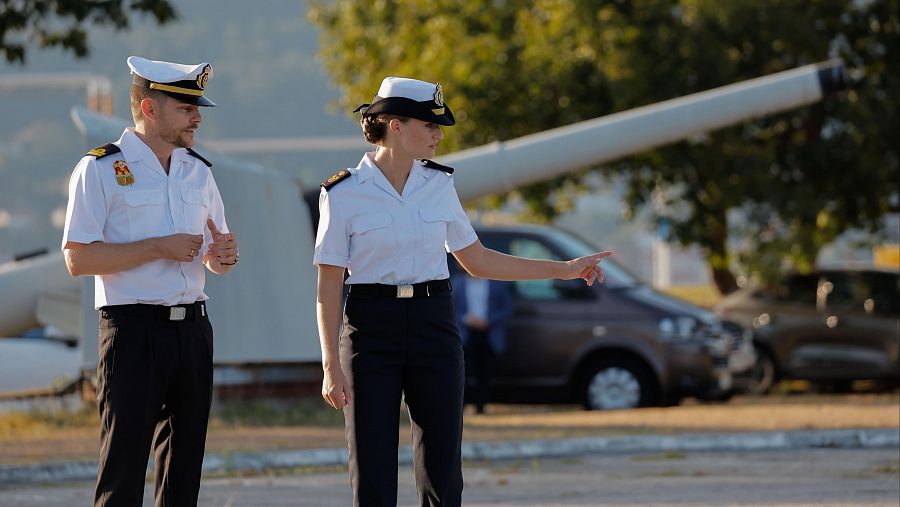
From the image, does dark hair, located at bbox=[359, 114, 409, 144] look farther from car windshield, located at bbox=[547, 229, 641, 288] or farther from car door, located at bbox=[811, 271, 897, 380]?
car door, located at bbox=[811, 271, 897, 380]

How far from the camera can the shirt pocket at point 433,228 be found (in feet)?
18.3

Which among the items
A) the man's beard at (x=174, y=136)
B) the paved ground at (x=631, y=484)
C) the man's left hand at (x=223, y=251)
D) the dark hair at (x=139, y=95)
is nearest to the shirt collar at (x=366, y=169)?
the man's left hand at (x=223, y=251)

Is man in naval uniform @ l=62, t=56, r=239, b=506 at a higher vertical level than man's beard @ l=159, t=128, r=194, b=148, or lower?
lower

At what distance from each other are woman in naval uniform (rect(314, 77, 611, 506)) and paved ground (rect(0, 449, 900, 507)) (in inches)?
123

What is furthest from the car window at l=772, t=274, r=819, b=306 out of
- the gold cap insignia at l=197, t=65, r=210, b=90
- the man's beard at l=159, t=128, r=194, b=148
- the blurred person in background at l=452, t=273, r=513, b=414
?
the man's beard at l=159, t=128, r=194, b=148

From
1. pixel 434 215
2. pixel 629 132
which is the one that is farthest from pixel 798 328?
pixel 434 215

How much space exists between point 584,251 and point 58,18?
18.2 feet

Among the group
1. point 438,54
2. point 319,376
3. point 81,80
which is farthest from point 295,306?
point 81,80

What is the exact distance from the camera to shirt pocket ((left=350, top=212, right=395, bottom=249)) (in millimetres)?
5523

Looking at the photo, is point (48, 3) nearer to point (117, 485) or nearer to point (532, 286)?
point (532, 286)

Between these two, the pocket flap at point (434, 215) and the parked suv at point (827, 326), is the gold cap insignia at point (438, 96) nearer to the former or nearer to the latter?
the pocket flap at point (434, 215)

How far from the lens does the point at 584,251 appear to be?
16516mm

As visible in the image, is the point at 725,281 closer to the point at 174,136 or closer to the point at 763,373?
the point at 763,373

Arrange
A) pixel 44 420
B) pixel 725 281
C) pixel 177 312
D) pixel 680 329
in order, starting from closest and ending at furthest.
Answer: pixel 177 312
pixel 44 420
pixel 680 329
pixel 725 281
